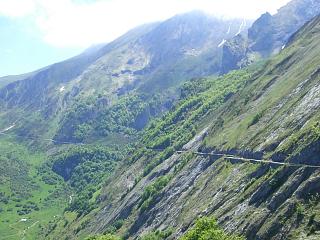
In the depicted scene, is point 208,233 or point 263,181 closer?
point 208,233

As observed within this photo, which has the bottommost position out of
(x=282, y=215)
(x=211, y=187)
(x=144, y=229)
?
(x=144, y=229)

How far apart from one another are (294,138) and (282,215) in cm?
3434

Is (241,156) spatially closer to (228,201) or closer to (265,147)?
(265,147)

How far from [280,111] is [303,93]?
10140 millimetres

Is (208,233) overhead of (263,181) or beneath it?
beneath

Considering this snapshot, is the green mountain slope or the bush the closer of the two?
the green mountain slope

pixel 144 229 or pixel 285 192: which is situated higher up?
pixel 285 192

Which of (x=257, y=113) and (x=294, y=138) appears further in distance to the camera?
(x=257, y=113)

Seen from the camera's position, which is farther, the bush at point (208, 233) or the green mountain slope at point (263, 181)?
the bush at point (208, 233)

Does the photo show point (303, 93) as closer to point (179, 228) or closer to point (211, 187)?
point (211, 187)

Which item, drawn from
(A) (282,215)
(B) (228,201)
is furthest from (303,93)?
(A) (282,215)

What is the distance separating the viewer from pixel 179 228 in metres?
153

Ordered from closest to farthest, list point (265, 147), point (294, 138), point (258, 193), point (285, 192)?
point (285, 192), point (258, 193), point (294, 138), point (265, 147)

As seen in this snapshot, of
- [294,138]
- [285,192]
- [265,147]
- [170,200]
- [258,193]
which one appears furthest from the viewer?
[170,200]
